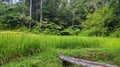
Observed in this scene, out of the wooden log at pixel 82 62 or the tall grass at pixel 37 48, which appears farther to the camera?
the tall grass at pixel 37 48

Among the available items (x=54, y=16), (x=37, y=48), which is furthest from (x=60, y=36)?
(x=54, y=16)

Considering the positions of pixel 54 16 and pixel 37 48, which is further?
pixel 54 16

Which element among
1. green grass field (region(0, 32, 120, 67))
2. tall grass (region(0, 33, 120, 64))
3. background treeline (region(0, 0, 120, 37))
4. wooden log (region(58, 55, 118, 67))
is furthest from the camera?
background treeline (region(0, 0, 120, 37))

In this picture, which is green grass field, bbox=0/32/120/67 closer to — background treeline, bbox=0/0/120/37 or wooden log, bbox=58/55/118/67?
wooden log, bbox=58/55/118/67

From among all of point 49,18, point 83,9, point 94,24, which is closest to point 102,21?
point 94,24

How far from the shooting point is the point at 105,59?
5684 mm

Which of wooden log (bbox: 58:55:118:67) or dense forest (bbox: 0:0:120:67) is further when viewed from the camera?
dense forest (bbox: 0:0:120:67)

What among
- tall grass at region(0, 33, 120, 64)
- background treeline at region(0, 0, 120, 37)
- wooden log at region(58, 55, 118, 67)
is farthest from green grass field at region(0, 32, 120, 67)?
background treeline at region(0, 0, 120, 37)

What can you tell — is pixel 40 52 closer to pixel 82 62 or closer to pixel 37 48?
pixel 37 48

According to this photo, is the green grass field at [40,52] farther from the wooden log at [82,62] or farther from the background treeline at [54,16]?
the background treeline at [54,16]

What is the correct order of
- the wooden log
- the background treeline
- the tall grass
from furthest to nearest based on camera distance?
the background treeline < the tall grass < the wooden log

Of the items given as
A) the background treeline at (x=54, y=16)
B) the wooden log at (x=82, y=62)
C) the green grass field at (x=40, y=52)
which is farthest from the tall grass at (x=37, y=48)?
the background treeline at (x=54, y=16)

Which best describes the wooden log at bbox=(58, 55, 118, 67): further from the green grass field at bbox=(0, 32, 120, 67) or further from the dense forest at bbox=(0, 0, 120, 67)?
the green grass field at bbox=(0, 32, 120, 67)

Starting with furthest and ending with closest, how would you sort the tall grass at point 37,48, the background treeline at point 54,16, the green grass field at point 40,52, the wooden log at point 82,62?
the background treeline at point 54,16, the tall grass at point 37,48, the green grass field at point 40,52, the wooden log at point 82,62
